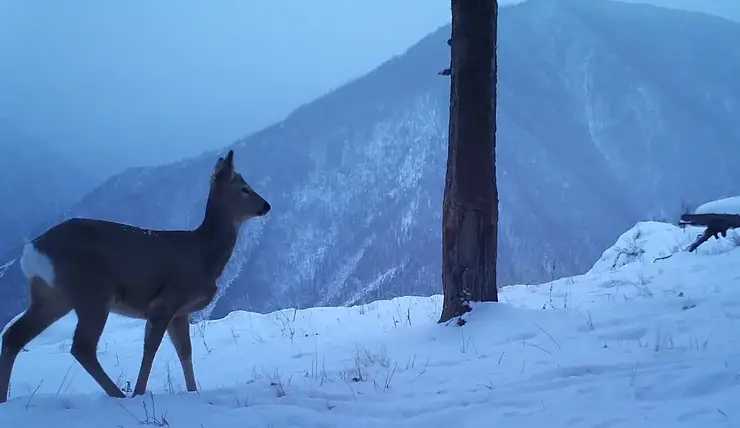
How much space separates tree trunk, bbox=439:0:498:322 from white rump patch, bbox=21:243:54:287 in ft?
12.4

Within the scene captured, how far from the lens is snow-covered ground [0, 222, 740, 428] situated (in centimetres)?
340

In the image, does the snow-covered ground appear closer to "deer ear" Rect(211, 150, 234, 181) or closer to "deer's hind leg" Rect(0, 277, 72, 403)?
"deer's hind leg" Rect(0, 277, 72, 403)

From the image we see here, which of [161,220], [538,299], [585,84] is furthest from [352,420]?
[585,84]

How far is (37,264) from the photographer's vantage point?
4.11 meters

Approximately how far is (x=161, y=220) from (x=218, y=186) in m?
40.9

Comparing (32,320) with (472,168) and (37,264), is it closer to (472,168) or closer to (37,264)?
(37,264)

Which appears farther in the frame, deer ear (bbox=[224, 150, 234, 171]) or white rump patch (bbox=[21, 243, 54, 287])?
deer ear (bbox=[224, 150, 234, 171])

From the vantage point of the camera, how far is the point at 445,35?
67312 millimetres

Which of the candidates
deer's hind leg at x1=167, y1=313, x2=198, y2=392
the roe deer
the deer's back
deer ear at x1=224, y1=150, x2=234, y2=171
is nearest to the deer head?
deer ear at x1=224, y1=150, x2=234, y2=171

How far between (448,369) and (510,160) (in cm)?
5199

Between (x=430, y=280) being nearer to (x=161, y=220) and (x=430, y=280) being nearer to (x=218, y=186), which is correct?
(x=161, y=220)

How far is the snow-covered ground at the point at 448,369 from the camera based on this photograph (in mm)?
3402

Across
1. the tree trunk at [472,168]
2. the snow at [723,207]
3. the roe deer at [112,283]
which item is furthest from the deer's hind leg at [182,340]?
the snow at [723,207]

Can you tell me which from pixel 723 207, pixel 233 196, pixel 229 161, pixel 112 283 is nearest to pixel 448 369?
pixel 233 196
